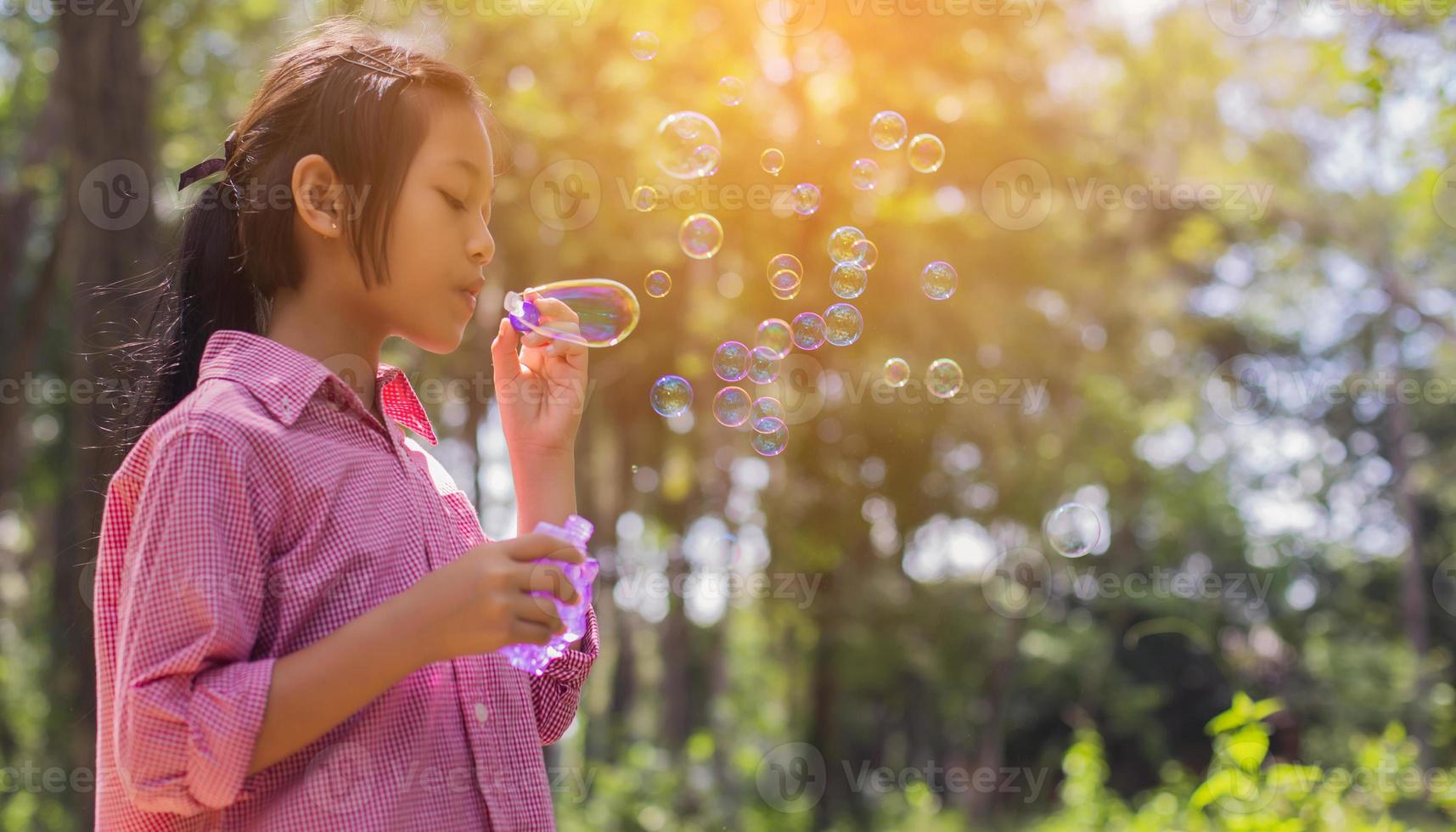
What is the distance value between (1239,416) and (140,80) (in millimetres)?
24000

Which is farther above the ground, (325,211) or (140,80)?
(140,80)

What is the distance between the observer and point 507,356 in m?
1.83

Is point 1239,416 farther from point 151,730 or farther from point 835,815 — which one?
point 151,730

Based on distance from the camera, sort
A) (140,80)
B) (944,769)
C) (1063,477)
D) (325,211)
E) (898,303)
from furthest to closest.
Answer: (944,769)
(1063,477)
(898,303)
(140,80)
(325,211)

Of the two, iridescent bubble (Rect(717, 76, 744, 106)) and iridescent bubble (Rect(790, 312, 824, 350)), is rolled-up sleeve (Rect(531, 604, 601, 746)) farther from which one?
iridescent bubble (Rect(717, 76, 744, 106))

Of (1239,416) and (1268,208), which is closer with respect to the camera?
(1268,208)

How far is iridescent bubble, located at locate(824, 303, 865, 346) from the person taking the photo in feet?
13.3

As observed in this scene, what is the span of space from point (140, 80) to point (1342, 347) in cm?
2485

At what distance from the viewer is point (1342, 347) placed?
25391 mm

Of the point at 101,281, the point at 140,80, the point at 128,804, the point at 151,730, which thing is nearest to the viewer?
the point at 151,730

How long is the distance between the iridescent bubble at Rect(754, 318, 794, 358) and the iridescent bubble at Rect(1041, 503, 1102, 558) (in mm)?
1481

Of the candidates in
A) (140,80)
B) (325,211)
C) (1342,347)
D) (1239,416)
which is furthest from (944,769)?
(325,211)

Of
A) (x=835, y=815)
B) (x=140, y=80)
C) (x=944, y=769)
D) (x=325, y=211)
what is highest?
(x=140, y=80)

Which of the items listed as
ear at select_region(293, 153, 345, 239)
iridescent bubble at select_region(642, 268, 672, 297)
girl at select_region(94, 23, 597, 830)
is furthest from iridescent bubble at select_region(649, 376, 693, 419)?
ear at select_region(293, 153, 345, 239)
